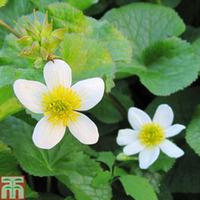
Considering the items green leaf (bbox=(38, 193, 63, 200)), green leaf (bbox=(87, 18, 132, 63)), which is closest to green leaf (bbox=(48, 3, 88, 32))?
green leaf (bbox=(87, 18, 132, 63))

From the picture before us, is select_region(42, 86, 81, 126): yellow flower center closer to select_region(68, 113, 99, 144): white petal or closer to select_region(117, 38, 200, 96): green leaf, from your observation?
select_region(68, 113, 99, 144): white petal

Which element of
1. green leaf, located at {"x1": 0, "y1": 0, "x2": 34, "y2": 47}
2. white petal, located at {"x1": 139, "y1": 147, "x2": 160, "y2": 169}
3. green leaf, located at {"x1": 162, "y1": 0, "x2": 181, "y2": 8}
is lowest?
white petal, located at {"x1": 139, "y1": 147, "x2": 160, "y2": 169}

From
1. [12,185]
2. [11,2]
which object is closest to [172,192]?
[12,185]

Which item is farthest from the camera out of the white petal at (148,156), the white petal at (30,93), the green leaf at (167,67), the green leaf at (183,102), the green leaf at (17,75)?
the green leaf at (183,102)

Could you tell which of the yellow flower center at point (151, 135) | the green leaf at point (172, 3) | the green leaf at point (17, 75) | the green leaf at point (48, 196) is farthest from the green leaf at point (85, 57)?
the green leaf at point (172, 3)

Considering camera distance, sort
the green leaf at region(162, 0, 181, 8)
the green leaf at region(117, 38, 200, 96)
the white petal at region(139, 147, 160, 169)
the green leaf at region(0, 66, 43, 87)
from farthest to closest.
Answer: the green leaf at region(162, 0, 181, 8)
the green leaf at region(117, 38, 200, 96)
the white petal at region(139, 147, 160, 169)
the green leaf at region(0, 66, 43, 87)

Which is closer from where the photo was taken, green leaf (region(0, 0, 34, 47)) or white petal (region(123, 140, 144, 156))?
white petal (region(123, 140, 144, 156))

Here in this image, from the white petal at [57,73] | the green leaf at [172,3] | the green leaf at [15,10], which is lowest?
the green leaf at [172,3]

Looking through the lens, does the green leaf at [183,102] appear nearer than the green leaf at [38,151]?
No

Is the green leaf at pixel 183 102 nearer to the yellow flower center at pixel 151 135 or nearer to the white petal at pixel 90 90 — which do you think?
the yellow flower center at pixel 151 135
